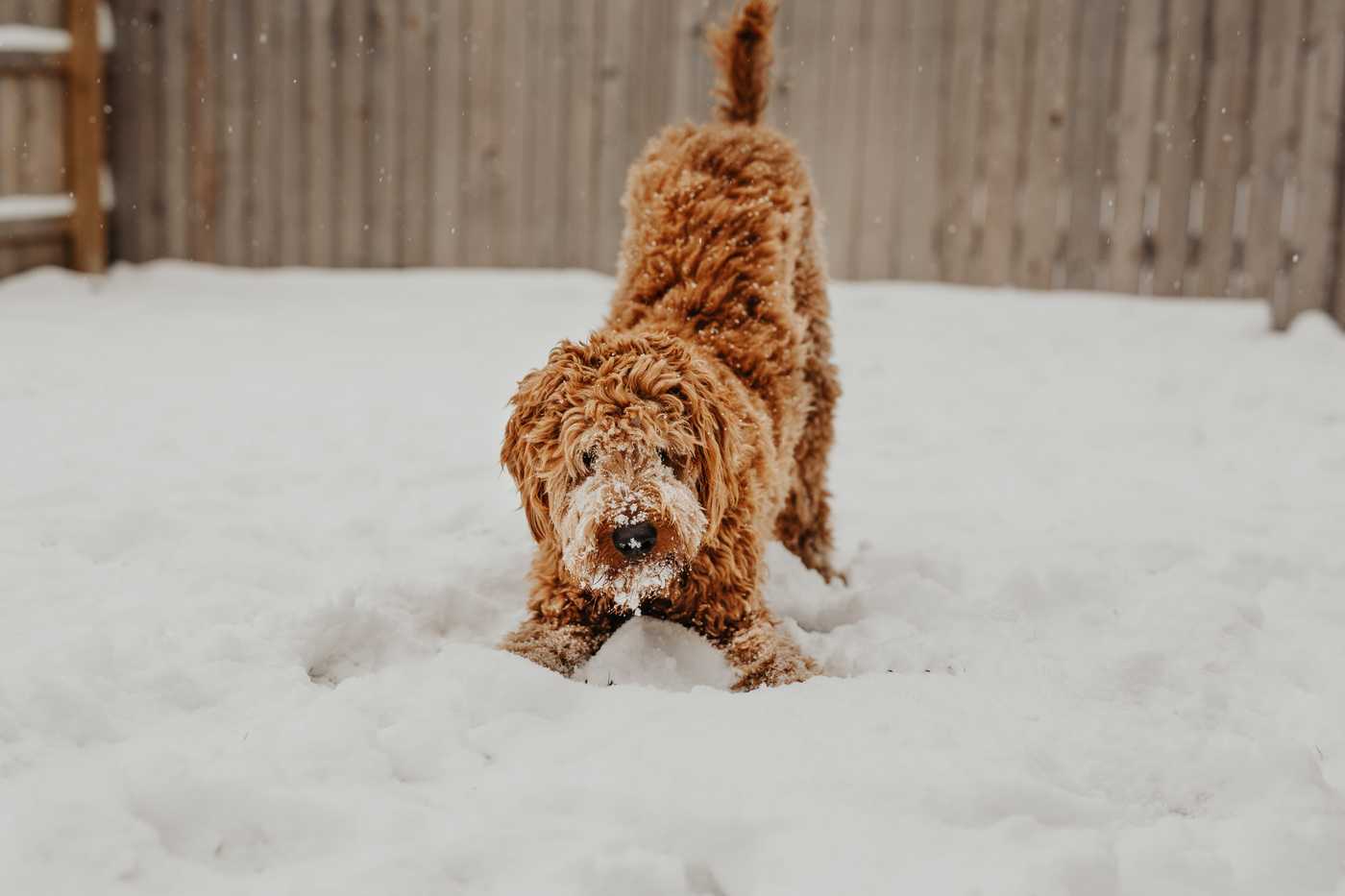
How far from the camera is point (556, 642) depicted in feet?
9.88

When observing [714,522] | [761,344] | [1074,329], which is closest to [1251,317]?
[1074,329]

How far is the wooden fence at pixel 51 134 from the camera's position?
7809 mm

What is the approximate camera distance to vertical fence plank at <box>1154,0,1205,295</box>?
7.96 meters

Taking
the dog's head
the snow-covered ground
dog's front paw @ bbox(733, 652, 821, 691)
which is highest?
the dog's head

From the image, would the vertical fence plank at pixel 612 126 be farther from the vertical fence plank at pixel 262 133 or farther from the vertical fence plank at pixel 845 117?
the vertical fence plank at pixel 262 133

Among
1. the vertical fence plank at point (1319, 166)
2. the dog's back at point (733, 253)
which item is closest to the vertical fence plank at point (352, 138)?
the dog's back at point (733, 253)

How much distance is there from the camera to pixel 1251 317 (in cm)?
784

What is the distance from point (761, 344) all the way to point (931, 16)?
5641 mm

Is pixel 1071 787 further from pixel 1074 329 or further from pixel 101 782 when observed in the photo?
pixel 1074 329

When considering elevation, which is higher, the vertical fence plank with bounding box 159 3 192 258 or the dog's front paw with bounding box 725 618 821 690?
the vertical fence plank with bounding box 159 3 192 258

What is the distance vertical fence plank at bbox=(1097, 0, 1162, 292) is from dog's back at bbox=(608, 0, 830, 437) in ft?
15.5

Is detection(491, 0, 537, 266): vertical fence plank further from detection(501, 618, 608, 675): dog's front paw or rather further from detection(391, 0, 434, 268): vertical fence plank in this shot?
detection(501, 618, 608, 675): dog's front paw

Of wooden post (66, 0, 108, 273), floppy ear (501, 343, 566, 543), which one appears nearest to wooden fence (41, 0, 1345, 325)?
wooden post (66, 0, 108, 273)

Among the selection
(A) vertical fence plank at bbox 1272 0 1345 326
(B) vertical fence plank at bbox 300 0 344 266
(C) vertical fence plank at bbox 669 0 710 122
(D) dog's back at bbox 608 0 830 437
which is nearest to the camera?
(D) dog's back at bbox 608 0 830 437
